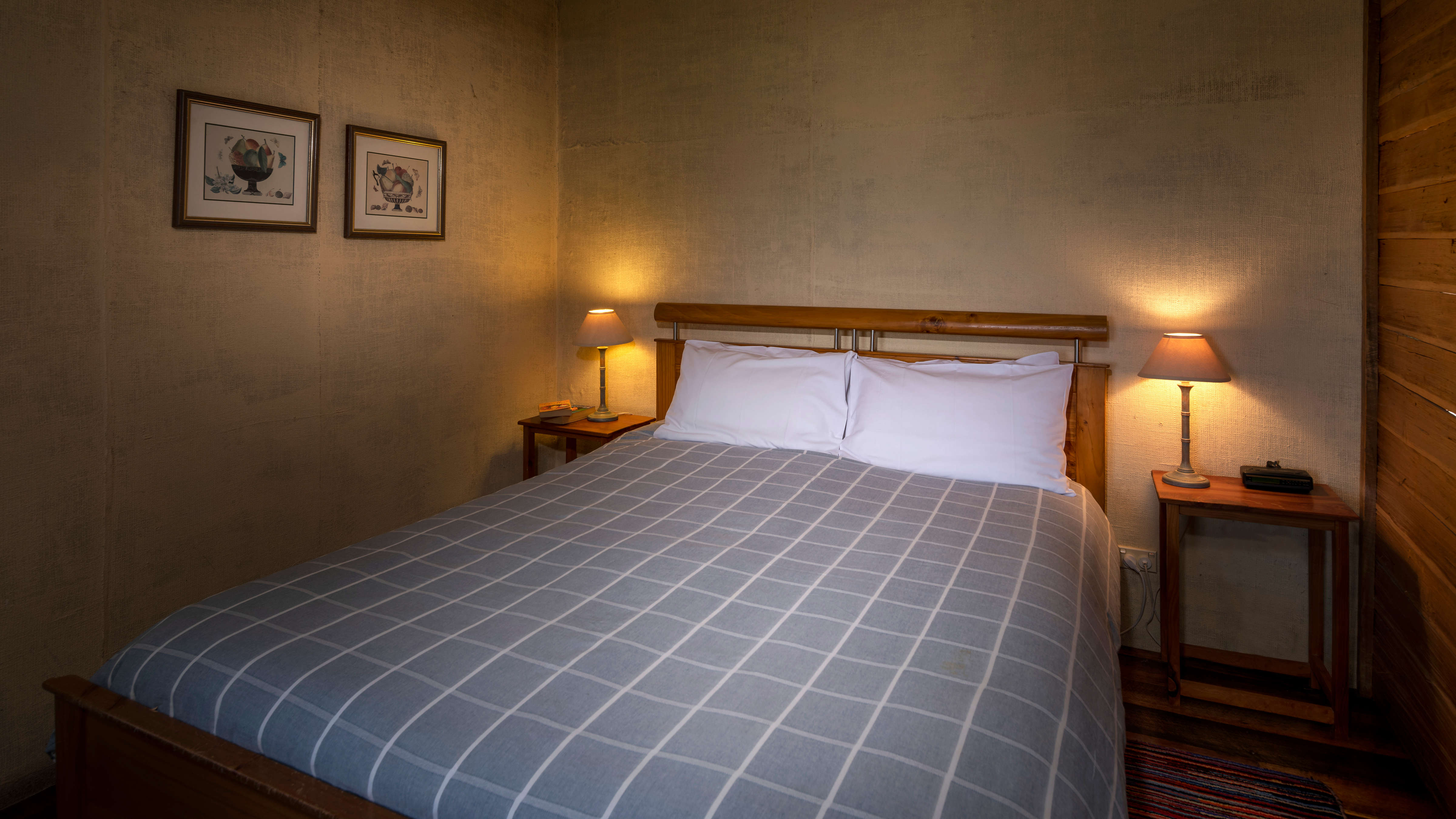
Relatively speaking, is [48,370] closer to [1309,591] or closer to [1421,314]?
[1421,314]

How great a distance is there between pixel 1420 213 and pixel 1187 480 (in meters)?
0.95

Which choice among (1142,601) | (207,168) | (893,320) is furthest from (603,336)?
(1142,601)

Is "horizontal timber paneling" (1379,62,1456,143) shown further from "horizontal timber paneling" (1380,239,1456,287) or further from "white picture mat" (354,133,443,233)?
"white picture mat" (354,133,443,233)

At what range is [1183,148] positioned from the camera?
2789 mm

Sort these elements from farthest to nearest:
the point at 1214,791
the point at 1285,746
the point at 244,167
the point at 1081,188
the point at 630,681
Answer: the point at 1081,188 < the point at 244,167 < the point at 1285,746 < the point at 1214,791 < the point at 630,681

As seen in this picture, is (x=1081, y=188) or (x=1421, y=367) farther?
(x=1081, y=188)

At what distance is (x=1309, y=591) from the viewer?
2758 mm

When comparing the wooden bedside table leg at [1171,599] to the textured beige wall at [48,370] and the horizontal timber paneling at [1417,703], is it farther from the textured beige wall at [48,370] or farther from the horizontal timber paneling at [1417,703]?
the textured beige wall at [48,370]

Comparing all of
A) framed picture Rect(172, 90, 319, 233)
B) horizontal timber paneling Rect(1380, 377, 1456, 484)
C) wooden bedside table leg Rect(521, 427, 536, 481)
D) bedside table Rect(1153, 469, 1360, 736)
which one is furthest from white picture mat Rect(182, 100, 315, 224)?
horizontal timber paneling Rect(1380, 377, 1456, 484)

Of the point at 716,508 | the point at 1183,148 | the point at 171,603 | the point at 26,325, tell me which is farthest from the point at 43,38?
the point at 1183,148

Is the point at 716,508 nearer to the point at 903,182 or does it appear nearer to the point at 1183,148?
the point at 903,182

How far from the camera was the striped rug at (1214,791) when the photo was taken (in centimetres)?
209

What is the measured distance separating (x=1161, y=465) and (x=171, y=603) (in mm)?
3243

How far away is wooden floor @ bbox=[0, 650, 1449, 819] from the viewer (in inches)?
83.9
